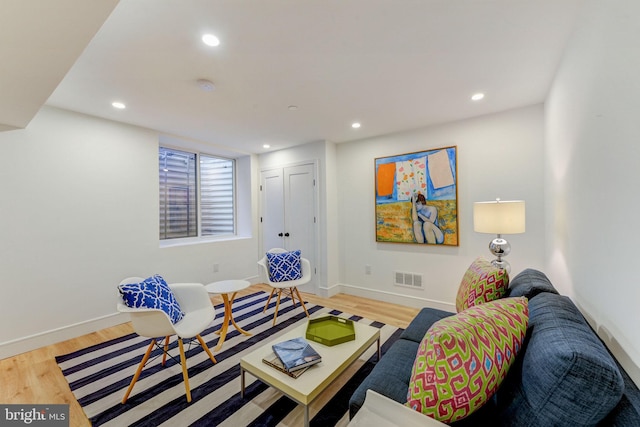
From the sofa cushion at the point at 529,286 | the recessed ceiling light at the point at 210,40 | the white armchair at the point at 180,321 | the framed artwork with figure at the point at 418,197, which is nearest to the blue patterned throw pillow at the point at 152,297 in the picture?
the white armchair at the point at 180,321

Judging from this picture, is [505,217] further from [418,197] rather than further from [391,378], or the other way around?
[391,378]

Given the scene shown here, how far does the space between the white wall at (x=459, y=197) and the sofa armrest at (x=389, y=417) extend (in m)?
2.61

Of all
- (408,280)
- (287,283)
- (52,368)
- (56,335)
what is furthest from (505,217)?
(56,335)

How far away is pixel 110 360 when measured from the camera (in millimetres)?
2285

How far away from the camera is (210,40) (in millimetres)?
1660

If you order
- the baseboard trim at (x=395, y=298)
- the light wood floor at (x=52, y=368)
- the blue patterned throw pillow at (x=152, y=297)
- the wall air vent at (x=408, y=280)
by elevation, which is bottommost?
the light wood floor at (x=52, y=368)

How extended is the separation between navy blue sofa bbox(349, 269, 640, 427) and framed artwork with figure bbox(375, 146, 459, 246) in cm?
202

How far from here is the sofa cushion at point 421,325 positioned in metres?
1.79

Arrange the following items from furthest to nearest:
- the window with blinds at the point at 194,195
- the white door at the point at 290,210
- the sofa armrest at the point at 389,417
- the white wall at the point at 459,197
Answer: the white door at the point at 290,210 → the window with blinds at the point at 194,195 → the white wall at the point at 459,197 → the sofa armrest at the point at 389,417

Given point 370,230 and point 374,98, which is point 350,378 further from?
point 374,98

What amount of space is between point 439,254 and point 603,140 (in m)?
2.34

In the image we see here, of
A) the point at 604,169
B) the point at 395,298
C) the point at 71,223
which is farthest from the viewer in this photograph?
the point at 395,298

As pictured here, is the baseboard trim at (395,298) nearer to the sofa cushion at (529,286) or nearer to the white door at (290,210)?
the white door at (290,210)

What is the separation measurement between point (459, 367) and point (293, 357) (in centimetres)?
102
